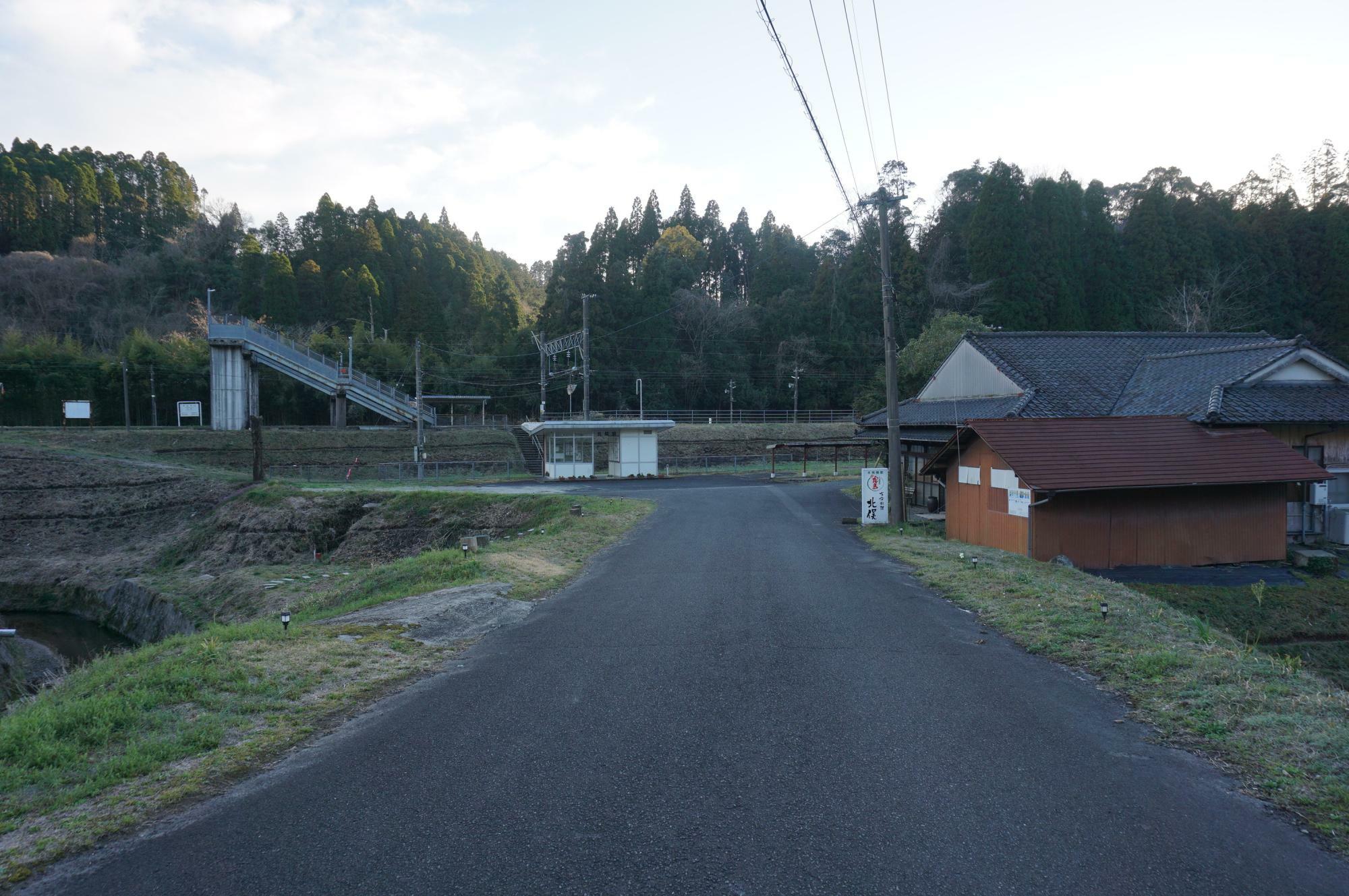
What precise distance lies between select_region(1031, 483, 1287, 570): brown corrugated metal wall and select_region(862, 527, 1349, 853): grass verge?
10.3ft

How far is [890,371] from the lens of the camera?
59.5 feet

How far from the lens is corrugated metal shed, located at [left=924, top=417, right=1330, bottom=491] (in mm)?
13898

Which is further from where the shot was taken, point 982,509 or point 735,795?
point 982,509

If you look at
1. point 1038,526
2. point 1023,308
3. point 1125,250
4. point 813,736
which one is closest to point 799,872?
point 813,736

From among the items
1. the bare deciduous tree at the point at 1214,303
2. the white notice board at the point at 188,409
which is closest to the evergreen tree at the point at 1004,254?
the bare deciduous tree at the point at 1214,303

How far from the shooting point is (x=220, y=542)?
909 inches

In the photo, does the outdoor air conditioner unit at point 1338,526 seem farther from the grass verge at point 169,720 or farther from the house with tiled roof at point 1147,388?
the grass verge at point 169,720

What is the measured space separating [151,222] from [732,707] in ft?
296

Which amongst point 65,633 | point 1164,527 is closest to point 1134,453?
point 1164,527

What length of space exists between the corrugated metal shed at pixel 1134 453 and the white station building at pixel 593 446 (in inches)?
788

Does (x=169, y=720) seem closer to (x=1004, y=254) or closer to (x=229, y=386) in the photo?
(x=229, y=386)

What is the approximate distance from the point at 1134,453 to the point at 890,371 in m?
5.57

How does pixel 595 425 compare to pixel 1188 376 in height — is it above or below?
below

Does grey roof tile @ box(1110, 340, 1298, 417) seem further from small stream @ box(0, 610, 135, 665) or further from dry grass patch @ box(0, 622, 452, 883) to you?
small stream @ box(0, 610, 135, 665)
